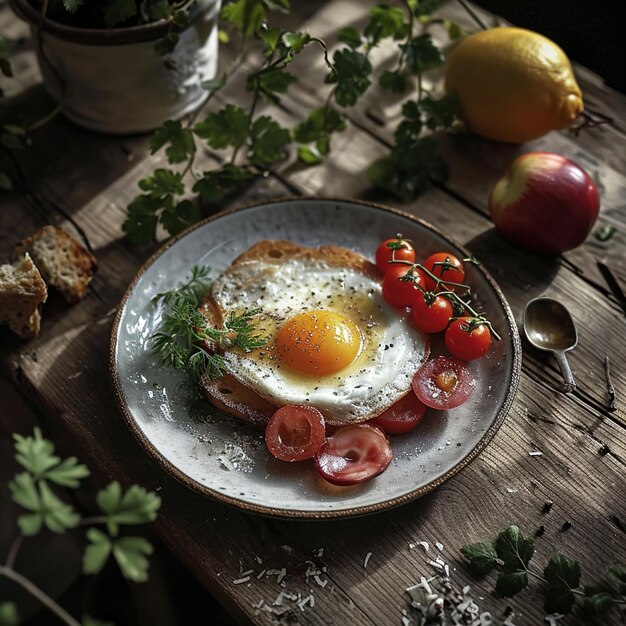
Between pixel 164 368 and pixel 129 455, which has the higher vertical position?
pixel 164 368

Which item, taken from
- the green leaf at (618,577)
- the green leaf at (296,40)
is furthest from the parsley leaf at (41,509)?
the green leaf at (296,40)

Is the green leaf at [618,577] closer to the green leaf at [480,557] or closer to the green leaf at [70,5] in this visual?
the green leaf at [480,557]

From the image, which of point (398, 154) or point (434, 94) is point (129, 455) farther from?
point (434, 94)

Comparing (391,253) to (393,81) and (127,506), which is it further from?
(127,506)

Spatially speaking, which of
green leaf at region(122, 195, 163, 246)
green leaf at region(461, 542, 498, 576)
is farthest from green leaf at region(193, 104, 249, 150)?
green leaf at region(461, 542, 498, 576)

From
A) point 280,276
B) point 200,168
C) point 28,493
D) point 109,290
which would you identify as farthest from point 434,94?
point 28,493
